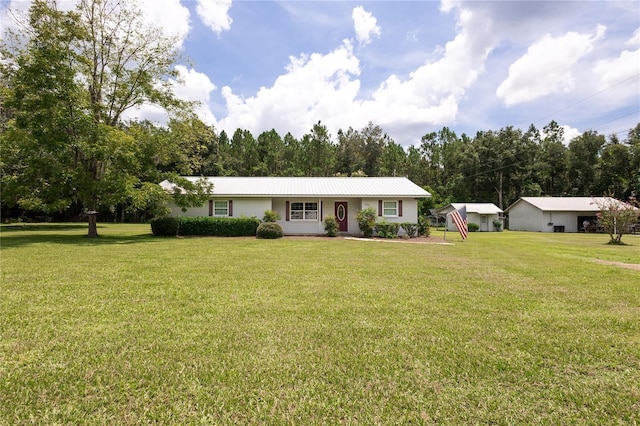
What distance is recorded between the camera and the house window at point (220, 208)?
70.3ft

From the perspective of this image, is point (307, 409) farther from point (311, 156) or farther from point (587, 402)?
point (311, 156)

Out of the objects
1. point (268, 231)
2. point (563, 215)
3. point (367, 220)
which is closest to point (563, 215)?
point (563, 215)

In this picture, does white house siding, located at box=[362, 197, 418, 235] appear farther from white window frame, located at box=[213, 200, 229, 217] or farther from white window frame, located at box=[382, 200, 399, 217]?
white window frame, located at box=[213, 200, 229, 217]

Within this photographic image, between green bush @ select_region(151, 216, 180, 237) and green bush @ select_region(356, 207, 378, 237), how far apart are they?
10.6 meters

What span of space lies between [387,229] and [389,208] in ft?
6.45

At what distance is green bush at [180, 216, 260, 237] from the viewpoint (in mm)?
19742

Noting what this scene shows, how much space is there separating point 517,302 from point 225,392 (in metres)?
5.23

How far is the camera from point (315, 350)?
3.88m

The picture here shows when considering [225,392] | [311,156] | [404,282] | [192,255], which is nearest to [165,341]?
[225,392]

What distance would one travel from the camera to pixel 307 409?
9.15 feet

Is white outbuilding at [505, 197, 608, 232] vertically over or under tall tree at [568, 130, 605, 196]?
under

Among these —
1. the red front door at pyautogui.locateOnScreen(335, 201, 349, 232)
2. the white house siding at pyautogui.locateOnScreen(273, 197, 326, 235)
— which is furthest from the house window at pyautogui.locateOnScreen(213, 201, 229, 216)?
the red front door at pyautogui.locateOnScreen(335, 201, 349, 232)

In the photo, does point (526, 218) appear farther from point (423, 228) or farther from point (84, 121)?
point (84, 121)

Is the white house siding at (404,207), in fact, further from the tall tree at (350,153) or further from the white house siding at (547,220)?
the tall tree at (350,153)
